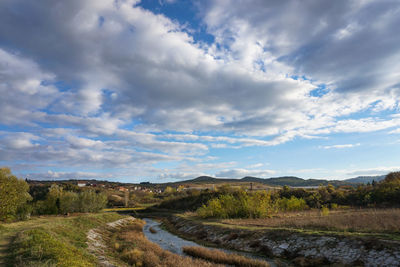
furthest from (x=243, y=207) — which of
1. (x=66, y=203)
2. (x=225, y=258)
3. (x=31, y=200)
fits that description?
(x=31, y=200)

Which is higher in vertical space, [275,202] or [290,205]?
[275,202]

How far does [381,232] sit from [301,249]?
24.5 feet

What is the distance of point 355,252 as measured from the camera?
19406 millimetres

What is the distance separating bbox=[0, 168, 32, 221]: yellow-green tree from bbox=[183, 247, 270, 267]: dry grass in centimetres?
3170

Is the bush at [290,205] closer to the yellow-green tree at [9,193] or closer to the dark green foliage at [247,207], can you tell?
the dark green foliage at [247,207]

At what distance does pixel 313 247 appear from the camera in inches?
896

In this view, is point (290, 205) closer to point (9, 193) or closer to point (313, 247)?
point (313, 247)

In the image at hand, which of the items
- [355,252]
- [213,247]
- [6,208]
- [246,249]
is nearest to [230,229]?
[213,247]

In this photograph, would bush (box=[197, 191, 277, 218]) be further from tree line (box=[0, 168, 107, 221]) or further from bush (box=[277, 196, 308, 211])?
tree line (box=[0, 168, 107, 221])

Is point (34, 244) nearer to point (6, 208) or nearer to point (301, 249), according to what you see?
point (301, 249)

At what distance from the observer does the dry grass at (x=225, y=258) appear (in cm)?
2198

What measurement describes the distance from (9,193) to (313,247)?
47.3 meters

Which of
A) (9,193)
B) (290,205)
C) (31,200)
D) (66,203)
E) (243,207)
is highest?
(9,193)

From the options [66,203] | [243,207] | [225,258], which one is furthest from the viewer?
[66,203]
